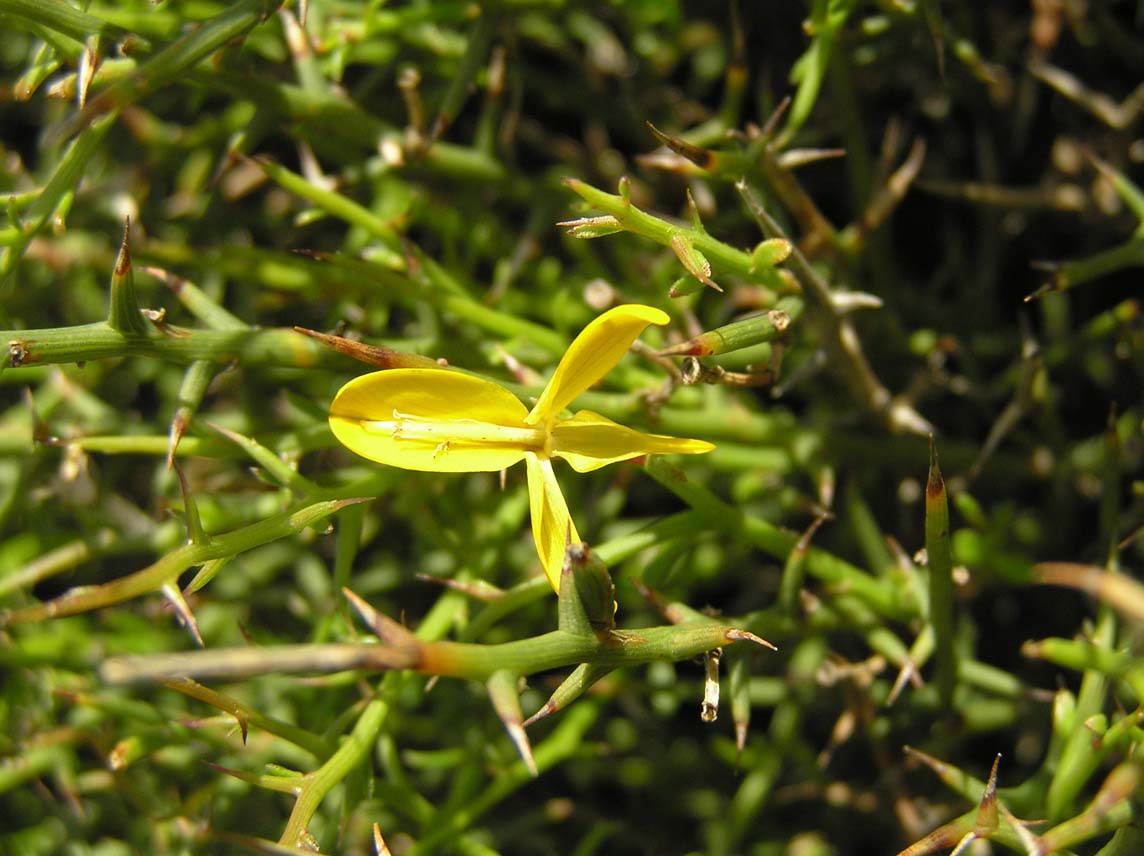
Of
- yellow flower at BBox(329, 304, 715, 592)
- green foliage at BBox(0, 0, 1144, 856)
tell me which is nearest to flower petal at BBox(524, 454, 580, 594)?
yellow flower at BBox(329, 304, 715, 592)

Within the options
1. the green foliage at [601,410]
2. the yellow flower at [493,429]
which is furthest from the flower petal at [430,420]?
the green foliage at [601,410]

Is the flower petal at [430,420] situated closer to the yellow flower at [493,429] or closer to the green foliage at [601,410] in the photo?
the yellow flower at [493,429]

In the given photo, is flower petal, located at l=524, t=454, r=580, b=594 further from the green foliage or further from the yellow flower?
the green foliage

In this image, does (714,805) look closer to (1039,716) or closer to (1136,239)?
(1039,716)

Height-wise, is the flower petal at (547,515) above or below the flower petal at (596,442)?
below

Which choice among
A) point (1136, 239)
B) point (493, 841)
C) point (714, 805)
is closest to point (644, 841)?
point (714, 805)

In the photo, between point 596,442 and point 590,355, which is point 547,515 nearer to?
point 596,442

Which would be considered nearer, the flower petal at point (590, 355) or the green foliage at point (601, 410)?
the flower petal at point (590, 355)
